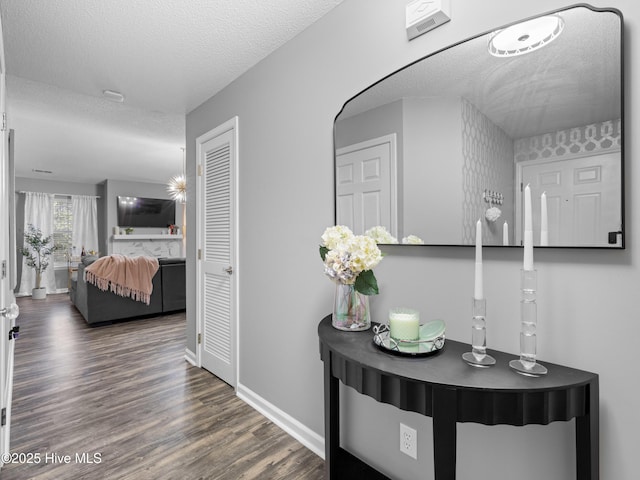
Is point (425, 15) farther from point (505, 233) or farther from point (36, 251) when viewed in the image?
point (36, 251)

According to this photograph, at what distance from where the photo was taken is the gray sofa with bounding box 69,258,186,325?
4500mm

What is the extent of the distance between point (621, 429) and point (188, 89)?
10.3ft

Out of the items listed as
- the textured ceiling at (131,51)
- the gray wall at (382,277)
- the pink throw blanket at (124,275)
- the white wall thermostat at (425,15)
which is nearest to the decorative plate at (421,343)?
the gray wall at (382,277)

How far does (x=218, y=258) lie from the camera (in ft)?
9.34

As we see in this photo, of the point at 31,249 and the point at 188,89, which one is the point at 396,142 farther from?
the point at 31,249

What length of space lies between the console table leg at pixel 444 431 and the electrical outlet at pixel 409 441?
1.77 feet

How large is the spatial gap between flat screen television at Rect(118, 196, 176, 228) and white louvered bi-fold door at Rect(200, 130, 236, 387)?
582cm

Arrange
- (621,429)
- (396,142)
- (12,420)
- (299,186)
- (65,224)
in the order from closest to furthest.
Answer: (621,429) → (396,142) → (299,186) → (12,420) → (65,224)

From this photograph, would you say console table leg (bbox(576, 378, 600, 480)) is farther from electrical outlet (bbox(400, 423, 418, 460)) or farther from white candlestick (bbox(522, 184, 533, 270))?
electrical outlet (bbox(400, 423, 418, 460))

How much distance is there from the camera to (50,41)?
82.6 inches

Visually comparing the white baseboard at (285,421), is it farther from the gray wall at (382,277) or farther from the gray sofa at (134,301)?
the gray sofa at (134,301)

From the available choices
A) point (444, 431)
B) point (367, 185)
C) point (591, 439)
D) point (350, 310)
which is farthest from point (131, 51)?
point (591, 439)

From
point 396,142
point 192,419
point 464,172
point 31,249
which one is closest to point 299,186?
point 396,142

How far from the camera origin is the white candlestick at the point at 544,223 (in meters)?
1.06
